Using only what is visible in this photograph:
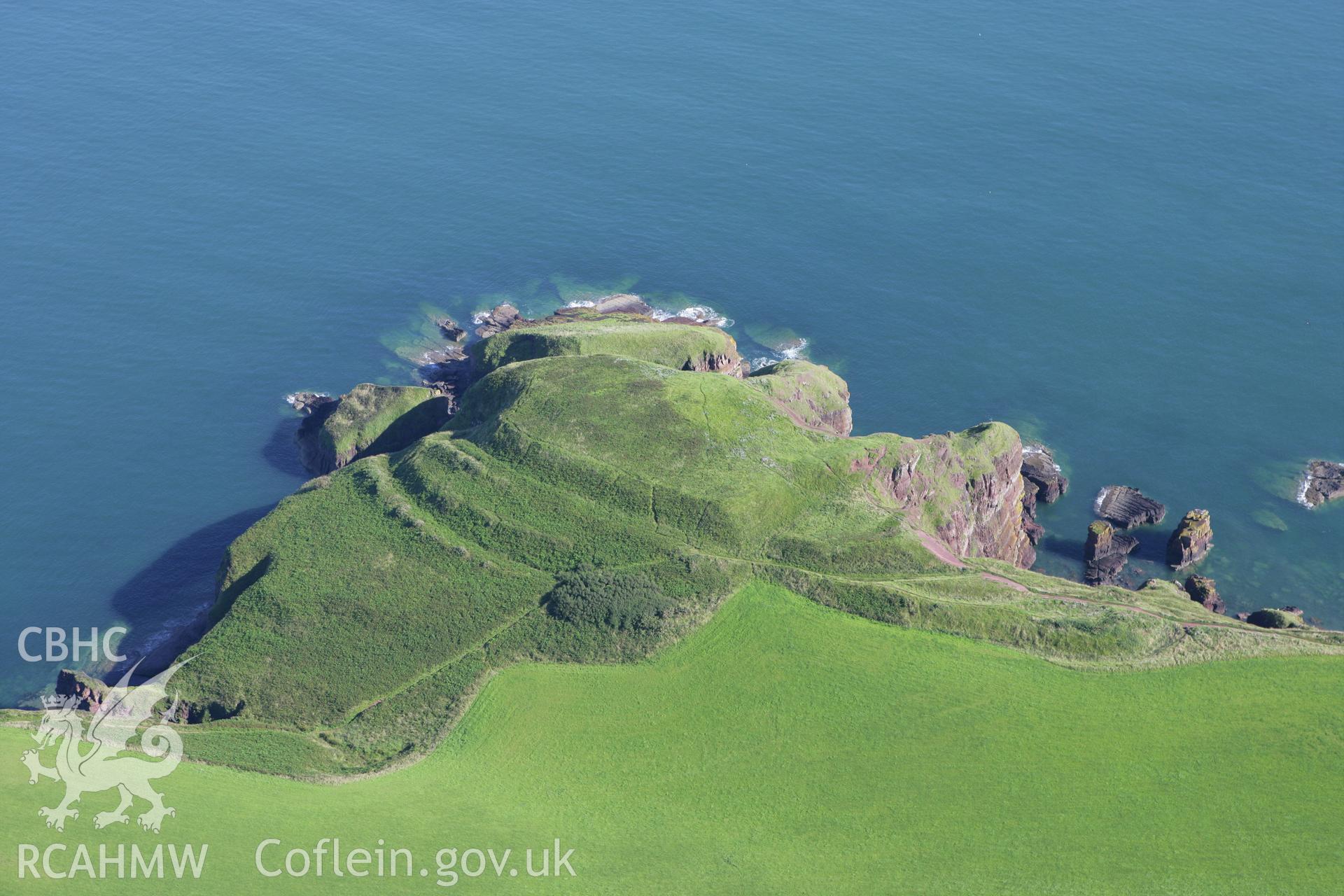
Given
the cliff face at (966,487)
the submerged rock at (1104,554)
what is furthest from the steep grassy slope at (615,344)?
the submerged rock at (1104,554)

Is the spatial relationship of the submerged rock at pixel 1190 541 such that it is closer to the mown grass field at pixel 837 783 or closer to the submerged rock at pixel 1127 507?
the submerged rock at pixel 1127 507

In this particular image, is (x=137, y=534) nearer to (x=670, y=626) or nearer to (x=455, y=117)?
(x=670, y=626)

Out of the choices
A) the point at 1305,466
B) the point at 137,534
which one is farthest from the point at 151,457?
the point at 1305,466

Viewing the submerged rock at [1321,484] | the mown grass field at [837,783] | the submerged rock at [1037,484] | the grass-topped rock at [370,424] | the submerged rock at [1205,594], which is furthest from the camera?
the submerged rock at [1321,484]

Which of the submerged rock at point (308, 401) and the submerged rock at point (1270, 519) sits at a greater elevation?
the submerged rock at point (1270, 519)

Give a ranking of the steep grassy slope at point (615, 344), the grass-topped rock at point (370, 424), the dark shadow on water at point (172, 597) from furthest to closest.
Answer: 1. the steep grassy slope at point (615, 344)
2. the grass-topped rock at point (370, 424)
3. the dark shadow on water at point (172, 597)

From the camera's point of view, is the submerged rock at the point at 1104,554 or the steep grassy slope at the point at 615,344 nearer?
the submerged rock at the point at 1104,554

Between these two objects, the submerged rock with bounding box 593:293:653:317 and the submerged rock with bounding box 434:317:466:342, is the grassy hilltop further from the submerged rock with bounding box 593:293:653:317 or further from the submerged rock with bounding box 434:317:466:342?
the submerged rock with bounding box 593:293:653:317
